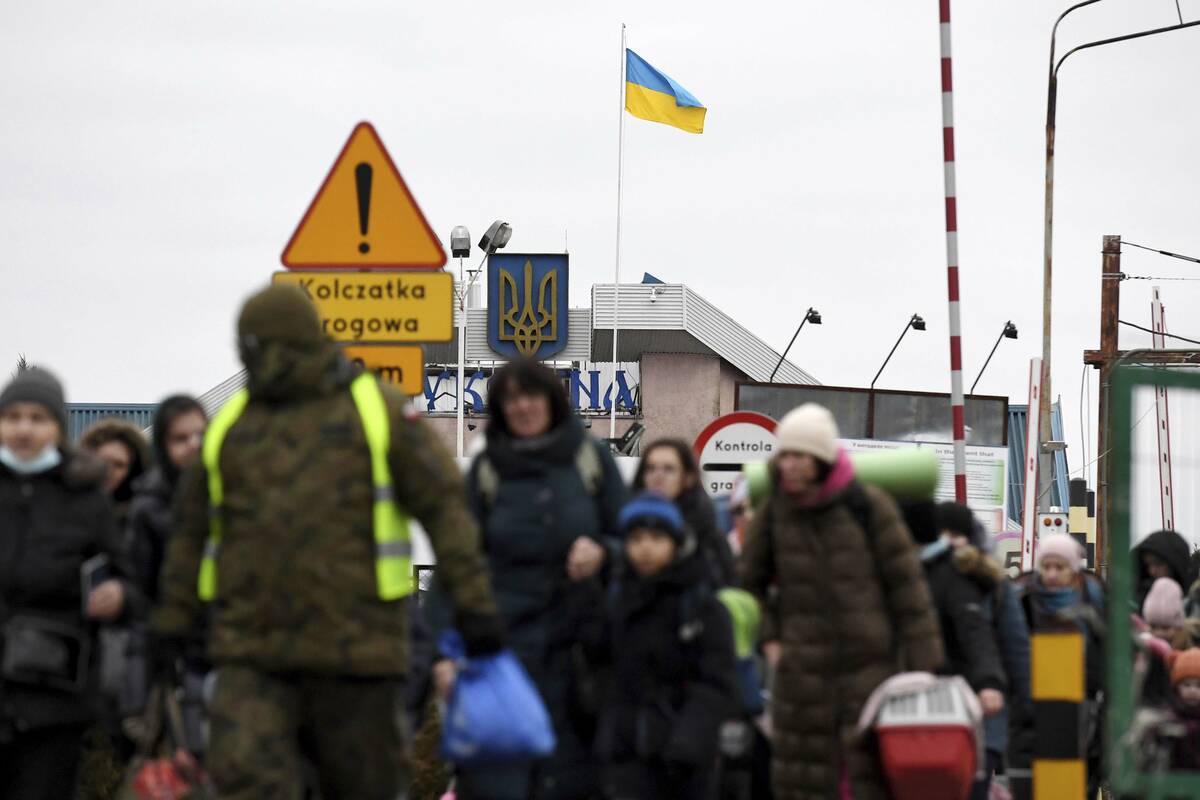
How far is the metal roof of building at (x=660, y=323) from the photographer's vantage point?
52.8 m

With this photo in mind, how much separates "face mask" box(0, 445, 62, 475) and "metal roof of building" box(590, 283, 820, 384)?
4549 cm

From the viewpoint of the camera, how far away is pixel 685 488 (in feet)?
28.2

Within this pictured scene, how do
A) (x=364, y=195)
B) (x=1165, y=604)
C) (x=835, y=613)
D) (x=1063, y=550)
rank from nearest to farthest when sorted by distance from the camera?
(x=835, y=613) → (x=364, y=195) → (x=1063, y=550) → (x=1165, y=604)

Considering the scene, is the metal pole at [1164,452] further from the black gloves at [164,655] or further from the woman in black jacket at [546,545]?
the black gloves at [164,655]

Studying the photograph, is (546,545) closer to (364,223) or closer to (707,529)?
(707,529)

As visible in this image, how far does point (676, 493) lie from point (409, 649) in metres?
2.25

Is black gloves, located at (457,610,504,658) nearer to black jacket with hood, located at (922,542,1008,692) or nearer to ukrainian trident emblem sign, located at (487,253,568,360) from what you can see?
black jacket with hood, located at (922,542,1008,692)

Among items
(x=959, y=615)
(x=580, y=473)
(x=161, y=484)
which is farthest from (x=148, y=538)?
(x=959, y=615)

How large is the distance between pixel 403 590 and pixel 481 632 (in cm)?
25

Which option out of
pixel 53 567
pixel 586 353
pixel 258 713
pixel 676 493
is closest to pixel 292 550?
pixel 258 713

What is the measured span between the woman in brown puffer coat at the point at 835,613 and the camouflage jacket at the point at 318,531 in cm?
183

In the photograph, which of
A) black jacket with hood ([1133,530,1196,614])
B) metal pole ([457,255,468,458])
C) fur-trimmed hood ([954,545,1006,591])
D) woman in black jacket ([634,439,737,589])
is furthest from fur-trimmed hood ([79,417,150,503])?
metal pole ([457,255,468,458])

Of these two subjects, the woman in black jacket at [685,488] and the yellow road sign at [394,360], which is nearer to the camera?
the woman in black jacket at [685,488]

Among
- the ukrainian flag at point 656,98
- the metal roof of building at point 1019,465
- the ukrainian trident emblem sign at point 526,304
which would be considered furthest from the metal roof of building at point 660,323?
the ukrainian flag at point 656,98
